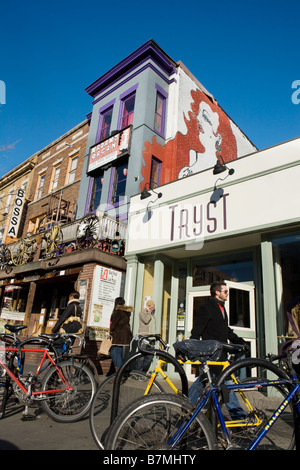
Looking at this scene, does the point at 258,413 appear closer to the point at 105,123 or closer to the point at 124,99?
the point at 124,99

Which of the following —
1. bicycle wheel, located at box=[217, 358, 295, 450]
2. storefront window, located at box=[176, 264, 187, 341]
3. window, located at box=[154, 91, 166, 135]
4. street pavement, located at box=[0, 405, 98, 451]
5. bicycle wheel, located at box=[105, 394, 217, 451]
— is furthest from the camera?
window, located at box=[154, 91, 166, 135]

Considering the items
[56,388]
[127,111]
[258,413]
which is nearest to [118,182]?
[127,111]

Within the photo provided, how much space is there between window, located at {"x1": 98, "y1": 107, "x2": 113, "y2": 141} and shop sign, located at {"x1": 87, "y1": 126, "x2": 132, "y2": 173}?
709mm

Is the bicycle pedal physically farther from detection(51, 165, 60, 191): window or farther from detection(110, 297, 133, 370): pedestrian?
detection(51, 165, 60, 191): window

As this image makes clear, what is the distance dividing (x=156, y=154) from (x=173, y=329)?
7.18m

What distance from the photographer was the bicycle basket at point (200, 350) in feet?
10.2

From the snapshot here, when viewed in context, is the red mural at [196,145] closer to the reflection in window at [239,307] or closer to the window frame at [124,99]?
the window frame at [124,99]

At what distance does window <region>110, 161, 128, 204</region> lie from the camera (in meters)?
13.0

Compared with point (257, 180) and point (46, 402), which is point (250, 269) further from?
point (46, 402)

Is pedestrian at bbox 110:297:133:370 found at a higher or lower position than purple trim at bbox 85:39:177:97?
lower

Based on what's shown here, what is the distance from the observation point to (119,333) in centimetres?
713

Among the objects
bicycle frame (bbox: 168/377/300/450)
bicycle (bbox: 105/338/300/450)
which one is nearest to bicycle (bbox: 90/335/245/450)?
bicycle (bbox: 105/338/300/450)

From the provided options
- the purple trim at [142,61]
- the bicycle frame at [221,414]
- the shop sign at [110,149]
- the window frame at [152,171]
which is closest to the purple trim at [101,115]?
the shop sign at [110,149]
